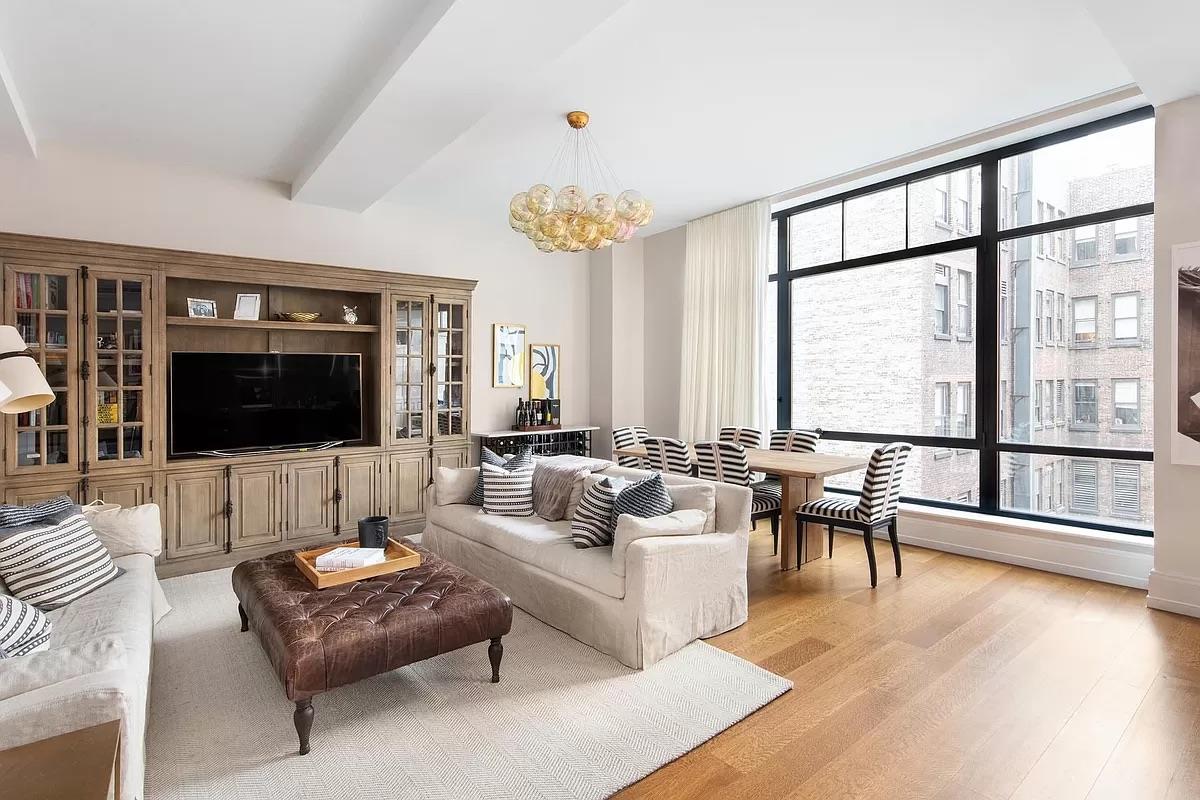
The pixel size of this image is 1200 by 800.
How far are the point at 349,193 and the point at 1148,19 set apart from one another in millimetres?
4877

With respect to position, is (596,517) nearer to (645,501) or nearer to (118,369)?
(645,501)

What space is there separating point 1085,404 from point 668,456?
2937 mm

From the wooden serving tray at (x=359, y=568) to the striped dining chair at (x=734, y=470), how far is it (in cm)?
231

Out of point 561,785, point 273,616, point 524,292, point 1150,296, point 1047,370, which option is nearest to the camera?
point 561,785

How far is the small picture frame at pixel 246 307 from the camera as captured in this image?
4875 millimetres

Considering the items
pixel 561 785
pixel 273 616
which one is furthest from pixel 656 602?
pixel 273 616

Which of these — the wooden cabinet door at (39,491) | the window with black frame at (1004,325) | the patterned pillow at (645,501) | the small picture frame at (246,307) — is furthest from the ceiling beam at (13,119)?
the window with black frame at (1004,325)

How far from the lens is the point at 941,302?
5133mm

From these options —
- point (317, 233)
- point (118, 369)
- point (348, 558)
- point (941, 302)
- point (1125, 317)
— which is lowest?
point (348, 558)

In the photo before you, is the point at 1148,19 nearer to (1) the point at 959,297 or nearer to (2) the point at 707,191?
(1) the point at 959,297

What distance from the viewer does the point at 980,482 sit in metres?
4.89

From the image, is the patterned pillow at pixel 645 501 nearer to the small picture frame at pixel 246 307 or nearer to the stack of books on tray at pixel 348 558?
the stack of books on tray at pixel 348 558

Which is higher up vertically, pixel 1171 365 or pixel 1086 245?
pixel 1086 245

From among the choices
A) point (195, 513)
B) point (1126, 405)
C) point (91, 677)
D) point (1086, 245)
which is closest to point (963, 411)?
point (1126, 405)
